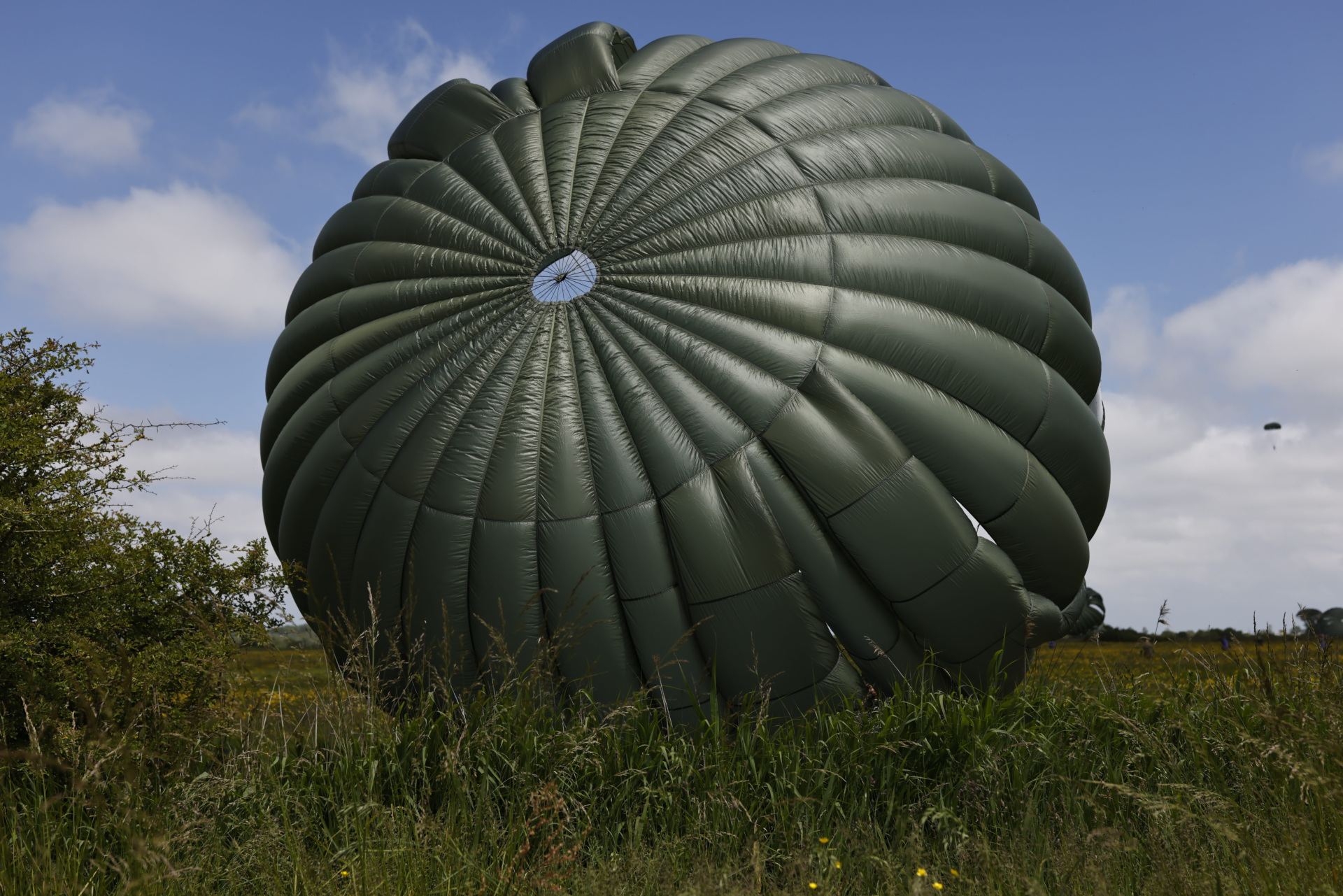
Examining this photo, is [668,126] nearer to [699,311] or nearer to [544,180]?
[544,180]

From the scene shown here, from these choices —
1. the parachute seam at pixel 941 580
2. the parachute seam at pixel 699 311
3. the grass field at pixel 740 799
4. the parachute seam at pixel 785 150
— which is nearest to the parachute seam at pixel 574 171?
the parachute seam at pixel 785 150

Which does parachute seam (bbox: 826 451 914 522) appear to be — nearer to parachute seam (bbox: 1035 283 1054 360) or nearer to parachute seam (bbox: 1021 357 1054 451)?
parachute seam (bbox: 1021 357 1054 451)

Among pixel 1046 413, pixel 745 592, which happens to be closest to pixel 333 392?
pixel 745 592

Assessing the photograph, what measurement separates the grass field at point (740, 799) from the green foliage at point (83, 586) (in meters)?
0.48

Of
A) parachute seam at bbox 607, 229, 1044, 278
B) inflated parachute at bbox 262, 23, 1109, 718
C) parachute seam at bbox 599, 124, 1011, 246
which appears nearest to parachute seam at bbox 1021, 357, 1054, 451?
inflated parachute at bbox 262, 23, 1109, 718

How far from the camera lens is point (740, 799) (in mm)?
4496

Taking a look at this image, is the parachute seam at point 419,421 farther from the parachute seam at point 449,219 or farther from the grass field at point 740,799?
the grass field at point 740,799

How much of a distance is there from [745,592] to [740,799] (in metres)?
1.50

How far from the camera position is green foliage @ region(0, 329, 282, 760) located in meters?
5.19

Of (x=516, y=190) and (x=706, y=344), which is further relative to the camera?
(x=516, y=190)

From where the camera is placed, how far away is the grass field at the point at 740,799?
3467 mm

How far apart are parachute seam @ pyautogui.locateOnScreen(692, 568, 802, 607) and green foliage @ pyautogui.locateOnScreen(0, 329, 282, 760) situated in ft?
9.29

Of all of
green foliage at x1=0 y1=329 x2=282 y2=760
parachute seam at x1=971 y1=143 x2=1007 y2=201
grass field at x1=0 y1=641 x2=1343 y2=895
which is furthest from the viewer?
parachute seam at x1=971 y1=143 x2=1007 y2=201

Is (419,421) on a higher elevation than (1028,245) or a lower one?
lower
